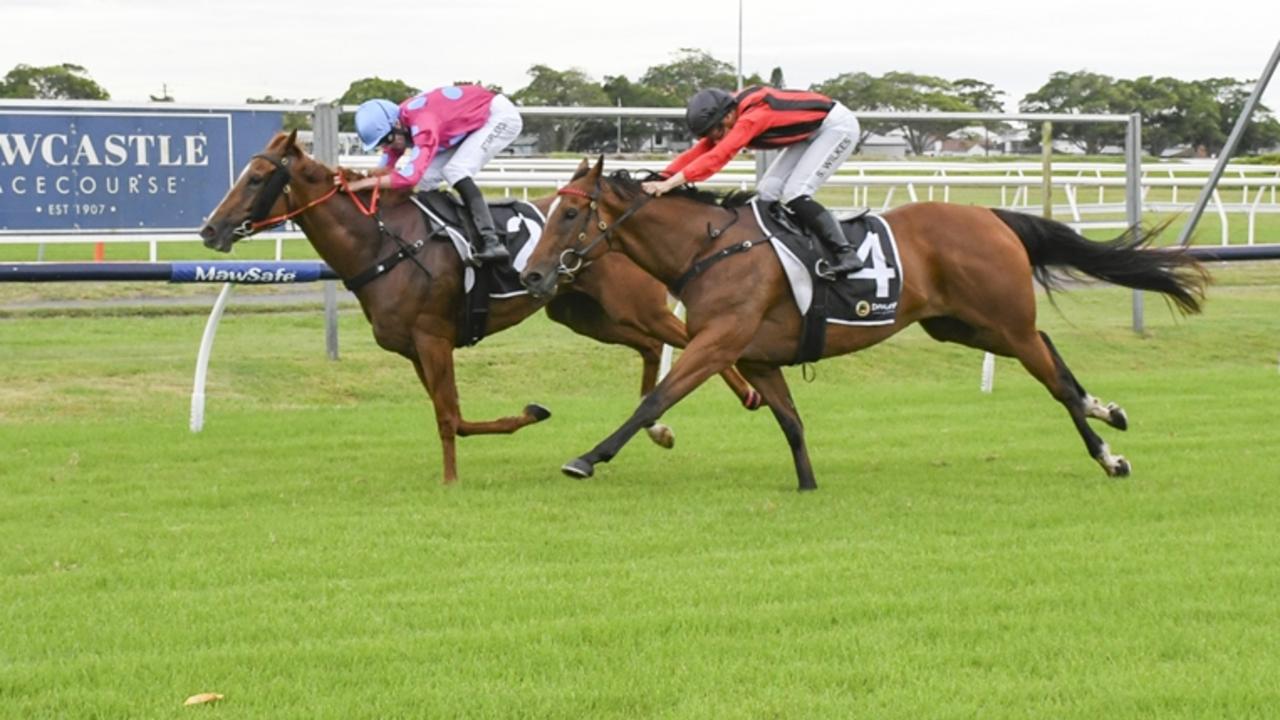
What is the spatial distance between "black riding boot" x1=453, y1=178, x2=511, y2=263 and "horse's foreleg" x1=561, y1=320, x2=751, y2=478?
128 cm

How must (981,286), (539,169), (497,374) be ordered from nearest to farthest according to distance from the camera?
(981,286) → (497,374) → (539,169)

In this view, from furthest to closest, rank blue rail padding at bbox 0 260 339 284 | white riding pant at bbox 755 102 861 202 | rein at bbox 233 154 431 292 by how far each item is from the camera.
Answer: blue rail padding at bbox 0 260 339 284 → white riding pant at bbox 755 102 861 202 → rein at bbox 233 154 431 292

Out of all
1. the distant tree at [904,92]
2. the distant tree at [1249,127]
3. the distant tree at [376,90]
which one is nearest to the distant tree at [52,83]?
the distant tree at [376,90]

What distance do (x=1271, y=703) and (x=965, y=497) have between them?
11.5 ft

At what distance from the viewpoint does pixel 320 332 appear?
Result: 14.6m

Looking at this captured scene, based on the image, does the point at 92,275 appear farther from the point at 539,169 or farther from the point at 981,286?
the point at 539,169

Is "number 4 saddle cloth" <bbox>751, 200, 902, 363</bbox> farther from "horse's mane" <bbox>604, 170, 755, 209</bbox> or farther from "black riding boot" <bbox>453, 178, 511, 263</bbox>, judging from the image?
"black riding boot" <bbox>453, 178, 511, 263</bbox>

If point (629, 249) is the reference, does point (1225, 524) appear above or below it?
below

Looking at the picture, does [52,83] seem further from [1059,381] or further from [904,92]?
[1059,381]

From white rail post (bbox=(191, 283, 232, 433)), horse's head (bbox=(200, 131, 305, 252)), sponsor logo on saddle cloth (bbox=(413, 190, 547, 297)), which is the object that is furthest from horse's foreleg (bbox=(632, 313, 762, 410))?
white rail post (bbox=(191, 283, 232, 433))

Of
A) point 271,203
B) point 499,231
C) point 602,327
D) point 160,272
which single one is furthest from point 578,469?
point 160,272

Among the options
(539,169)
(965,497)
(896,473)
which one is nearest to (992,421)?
(896,473)

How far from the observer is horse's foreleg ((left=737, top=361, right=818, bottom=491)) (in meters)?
8.41

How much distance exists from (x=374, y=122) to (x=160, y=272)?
6.51 feet
